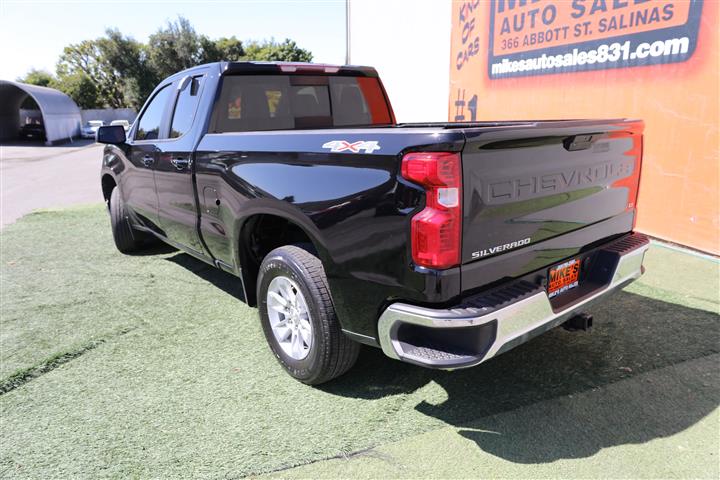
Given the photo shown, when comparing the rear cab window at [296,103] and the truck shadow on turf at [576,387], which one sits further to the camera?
the rear cab window at [296,103]

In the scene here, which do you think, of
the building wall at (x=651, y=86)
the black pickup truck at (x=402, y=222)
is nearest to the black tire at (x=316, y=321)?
the black pickup truck at (x=402, y=222)

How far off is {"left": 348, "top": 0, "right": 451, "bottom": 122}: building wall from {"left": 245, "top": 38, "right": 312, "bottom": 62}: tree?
148ft

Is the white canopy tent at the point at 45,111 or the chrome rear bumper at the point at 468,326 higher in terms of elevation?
the white canopy tent at the point at 45,111

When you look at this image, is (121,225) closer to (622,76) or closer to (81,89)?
(622,76)

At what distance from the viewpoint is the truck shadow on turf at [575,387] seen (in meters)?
2.55

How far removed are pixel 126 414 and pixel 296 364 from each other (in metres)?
0.97

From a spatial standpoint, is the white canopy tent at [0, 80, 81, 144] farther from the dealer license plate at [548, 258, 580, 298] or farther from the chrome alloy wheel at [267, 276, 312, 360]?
the dealer license plate at [548, 258, 580, 298]

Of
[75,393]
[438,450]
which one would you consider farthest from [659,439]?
[75,393]

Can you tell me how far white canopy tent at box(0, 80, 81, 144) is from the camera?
27891mm

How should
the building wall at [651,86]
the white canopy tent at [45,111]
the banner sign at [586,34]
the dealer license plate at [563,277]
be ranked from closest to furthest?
the dealer license plate at [563,277], the building wall at [651,86], the banner sign at [586,34], the white canopy tent at [45,111]

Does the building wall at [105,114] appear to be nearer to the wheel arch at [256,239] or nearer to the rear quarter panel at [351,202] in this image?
the wheel arch at [256,239]

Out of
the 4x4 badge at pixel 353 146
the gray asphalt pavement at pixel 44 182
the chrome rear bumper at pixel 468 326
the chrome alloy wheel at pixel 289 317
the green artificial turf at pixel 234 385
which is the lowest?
the green artificial turf at pixel 234 385

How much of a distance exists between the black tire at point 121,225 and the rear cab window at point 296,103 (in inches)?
102

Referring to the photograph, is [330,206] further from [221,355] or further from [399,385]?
[221,355]
